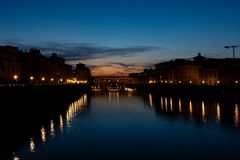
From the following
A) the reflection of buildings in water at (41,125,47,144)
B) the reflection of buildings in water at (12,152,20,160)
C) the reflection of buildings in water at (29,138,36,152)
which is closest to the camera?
the reflection of buildings in water at (12,152,20,160)

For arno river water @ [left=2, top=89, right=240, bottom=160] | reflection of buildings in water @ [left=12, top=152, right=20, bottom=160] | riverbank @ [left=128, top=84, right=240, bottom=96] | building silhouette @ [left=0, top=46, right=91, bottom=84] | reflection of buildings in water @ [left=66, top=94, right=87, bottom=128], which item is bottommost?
arno river water @ [left=2, top=89, right=240, bottom=160]

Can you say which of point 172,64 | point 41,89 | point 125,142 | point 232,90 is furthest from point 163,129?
point 172,64

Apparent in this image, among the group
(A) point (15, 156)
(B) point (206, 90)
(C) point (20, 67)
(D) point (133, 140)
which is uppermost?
(C) point (20, 67)

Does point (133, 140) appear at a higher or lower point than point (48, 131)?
lower

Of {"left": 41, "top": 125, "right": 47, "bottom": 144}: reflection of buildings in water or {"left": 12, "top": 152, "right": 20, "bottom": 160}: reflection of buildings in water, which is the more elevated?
{"left": 41, "top": 125, "right": 47, "bottom": 144}: reflection of buildings in water

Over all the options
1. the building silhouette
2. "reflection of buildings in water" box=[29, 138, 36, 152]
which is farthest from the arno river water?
the building silhouette

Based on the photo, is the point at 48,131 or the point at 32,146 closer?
the point at 32,146

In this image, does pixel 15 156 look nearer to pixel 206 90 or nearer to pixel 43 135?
pixel 43 135

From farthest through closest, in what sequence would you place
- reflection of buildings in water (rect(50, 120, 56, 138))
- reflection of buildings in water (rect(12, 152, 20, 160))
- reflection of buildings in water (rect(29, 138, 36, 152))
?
reflection of buildings in water (rect(50, 120, 56, 138)) → reflection of buildings in water (rect(29, 138, 36, 152)) → reflection of buildings in water (rect(12, 152, 20, 160))

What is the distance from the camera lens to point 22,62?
332 ft

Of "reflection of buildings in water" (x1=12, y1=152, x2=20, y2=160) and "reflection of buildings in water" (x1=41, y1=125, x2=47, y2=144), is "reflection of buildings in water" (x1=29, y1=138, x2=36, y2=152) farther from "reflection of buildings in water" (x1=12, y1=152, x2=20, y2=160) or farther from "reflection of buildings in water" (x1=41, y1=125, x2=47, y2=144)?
"reflection of buildings in water" (x1=12, y1=152, x2=20, y2=160)

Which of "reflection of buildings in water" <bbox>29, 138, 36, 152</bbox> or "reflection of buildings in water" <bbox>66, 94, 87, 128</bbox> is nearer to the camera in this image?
"reflection of buildings in water" <bbox>29, 138, 36, 152</bbox>

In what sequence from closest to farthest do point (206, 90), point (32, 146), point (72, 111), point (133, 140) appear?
point (32, 146)
point (133, 140)
point (72, 111)
point (206, 90)

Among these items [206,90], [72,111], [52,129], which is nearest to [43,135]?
[52,129]
